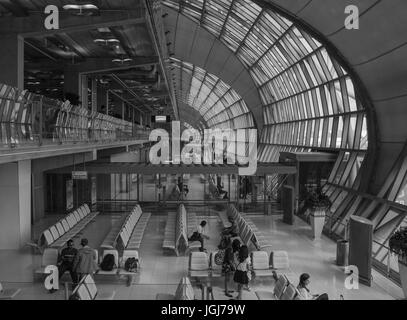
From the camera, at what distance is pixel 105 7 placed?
16.9 metres

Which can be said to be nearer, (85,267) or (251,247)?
(85,267)

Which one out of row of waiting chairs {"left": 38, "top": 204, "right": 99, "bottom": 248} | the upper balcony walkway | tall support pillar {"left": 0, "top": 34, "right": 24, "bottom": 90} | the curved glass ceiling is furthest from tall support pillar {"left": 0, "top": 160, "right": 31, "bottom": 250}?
the curved glass ceiling

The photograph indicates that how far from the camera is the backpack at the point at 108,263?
12.4m

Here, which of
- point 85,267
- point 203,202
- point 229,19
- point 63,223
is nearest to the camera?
point 85,267

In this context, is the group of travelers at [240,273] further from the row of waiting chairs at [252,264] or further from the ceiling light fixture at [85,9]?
the ceiling light fixture at [85,9]

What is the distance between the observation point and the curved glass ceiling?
24203 millimetres

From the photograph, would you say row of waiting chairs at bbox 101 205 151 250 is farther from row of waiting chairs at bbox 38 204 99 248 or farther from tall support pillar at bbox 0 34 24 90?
tall support pillar at bbox 0 34 24 90

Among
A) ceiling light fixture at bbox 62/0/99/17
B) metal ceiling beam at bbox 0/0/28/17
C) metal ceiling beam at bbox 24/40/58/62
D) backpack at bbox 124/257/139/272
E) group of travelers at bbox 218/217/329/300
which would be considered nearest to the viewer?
group of travelers at bbox 218/217/329/300

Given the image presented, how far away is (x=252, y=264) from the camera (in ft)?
42.7

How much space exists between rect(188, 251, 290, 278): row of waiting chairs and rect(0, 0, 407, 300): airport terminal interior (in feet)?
0.14

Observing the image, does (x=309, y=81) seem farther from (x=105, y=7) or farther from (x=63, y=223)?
(x=63, y=223)

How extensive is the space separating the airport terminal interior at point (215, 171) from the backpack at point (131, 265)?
0.03 m
